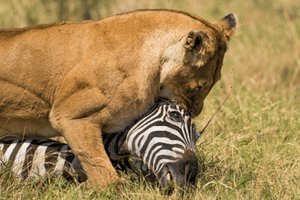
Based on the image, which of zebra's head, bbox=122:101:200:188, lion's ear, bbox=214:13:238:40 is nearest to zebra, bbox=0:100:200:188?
zebra's head, bbox=122:101:200:188

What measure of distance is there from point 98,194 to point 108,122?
1.47 ft

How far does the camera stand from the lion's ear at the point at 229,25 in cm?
569

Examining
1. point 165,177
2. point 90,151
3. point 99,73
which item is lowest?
point 165,177

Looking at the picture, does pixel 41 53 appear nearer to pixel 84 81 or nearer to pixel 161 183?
pixel 84 81

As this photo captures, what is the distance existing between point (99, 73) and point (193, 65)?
60 centimetres

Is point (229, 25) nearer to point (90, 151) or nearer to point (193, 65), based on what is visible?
point (193, 65)

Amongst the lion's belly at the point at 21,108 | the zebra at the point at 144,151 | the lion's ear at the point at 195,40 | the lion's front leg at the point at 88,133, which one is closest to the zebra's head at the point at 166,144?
the zebra at the point at 144,151

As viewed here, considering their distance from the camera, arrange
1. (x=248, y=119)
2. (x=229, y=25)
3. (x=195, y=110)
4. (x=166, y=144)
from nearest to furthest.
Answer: (x=166, y=144) → (x=195, y=110) → (x=229, y=25) → (x=248, y=119)

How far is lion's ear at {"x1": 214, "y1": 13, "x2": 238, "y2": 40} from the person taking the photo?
224 inches

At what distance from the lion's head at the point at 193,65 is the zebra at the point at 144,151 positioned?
0.34 ft

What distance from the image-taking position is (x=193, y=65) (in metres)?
5.36

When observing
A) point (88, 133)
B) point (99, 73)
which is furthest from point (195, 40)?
point (88, 133)

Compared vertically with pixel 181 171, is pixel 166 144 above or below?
above

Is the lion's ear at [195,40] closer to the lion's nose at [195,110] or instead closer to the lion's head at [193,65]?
the lion's head at [193,65]
